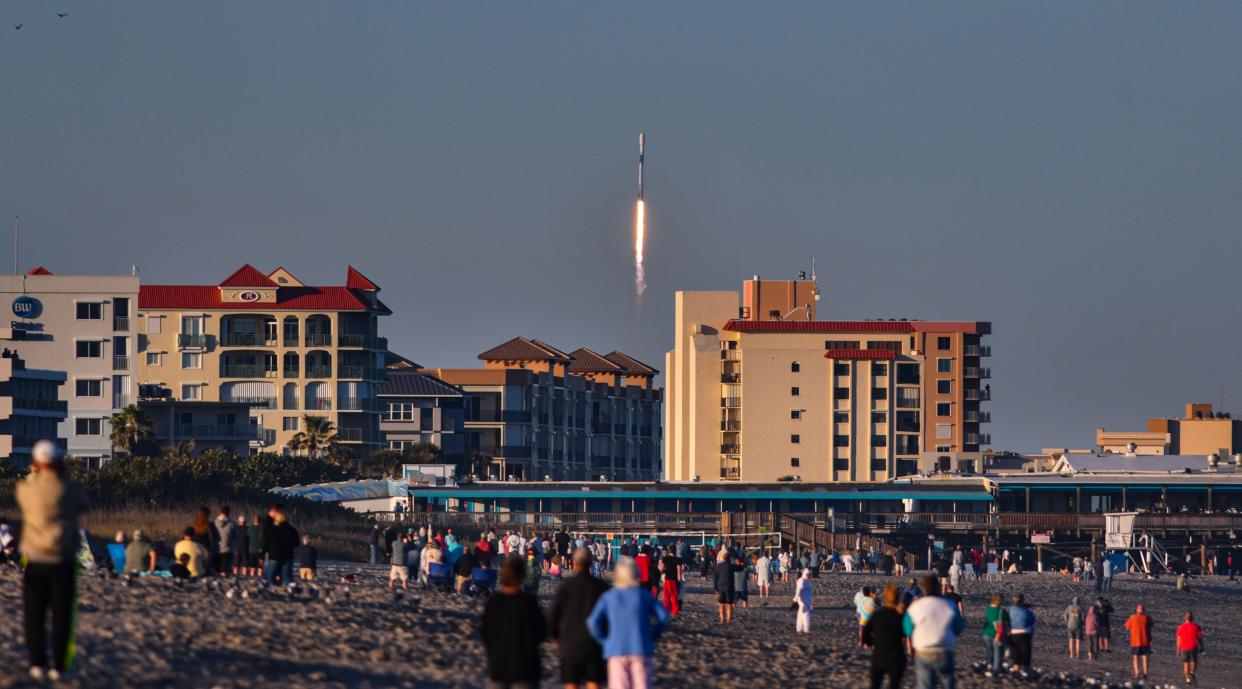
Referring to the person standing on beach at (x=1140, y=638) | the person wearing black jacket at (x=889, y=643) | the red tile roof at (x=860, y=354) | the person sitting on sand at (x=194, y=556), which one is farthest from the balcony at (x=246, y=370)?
the person wearing black jacket at (x=889, y=643)

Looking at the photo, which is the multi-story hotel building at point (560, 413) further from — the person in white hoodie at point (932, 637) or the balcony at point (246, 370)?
the person in white hoodie at point (932, 637)

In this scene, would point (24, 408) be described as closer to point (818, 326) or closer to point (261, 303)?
point (261, 303)

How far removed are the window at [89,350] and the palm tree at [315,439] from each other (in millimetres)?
15083

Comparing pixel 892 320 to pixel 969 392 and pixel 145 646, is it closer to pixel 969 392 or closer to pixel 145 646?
pixel 969 392

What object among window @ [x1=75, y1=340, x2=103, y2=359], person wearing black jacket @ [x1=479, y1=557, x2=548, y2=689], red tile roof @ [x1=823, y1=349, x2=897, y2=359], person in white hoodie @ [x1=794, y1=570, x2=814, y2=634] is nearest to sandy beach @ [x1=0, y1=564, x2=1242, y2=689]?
person in white hoodie @ [x1=794, y1=570, x2=814, y2=634]

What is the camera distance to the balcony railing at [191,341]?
130m

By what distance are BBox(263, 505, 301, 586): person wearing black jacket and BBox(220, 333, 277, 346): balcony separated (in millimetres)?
101248

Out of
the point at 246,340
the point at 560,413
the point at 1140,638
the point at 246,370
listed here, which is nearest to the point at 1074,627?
the point at 1140,638

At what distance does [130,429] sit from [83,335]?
8.04m

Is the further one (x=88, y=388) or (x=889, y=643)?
(x=88, y=388)

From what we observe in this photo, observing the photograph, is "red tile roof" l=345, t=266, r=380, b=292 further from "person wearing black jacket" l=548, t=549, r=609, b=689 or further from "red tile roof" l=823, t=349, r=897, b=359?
"person wearing black jacket" l=548, t=549, r=609, b=689

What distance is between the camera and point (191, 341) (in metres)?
130

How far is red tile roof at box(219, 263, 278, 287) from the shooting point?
13075 centimetres

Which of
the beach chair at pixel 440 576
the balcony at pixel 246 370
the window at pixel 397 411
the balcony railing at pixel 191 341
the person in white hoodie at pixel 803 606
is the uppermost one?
the balcony railing at pixel 191 341
